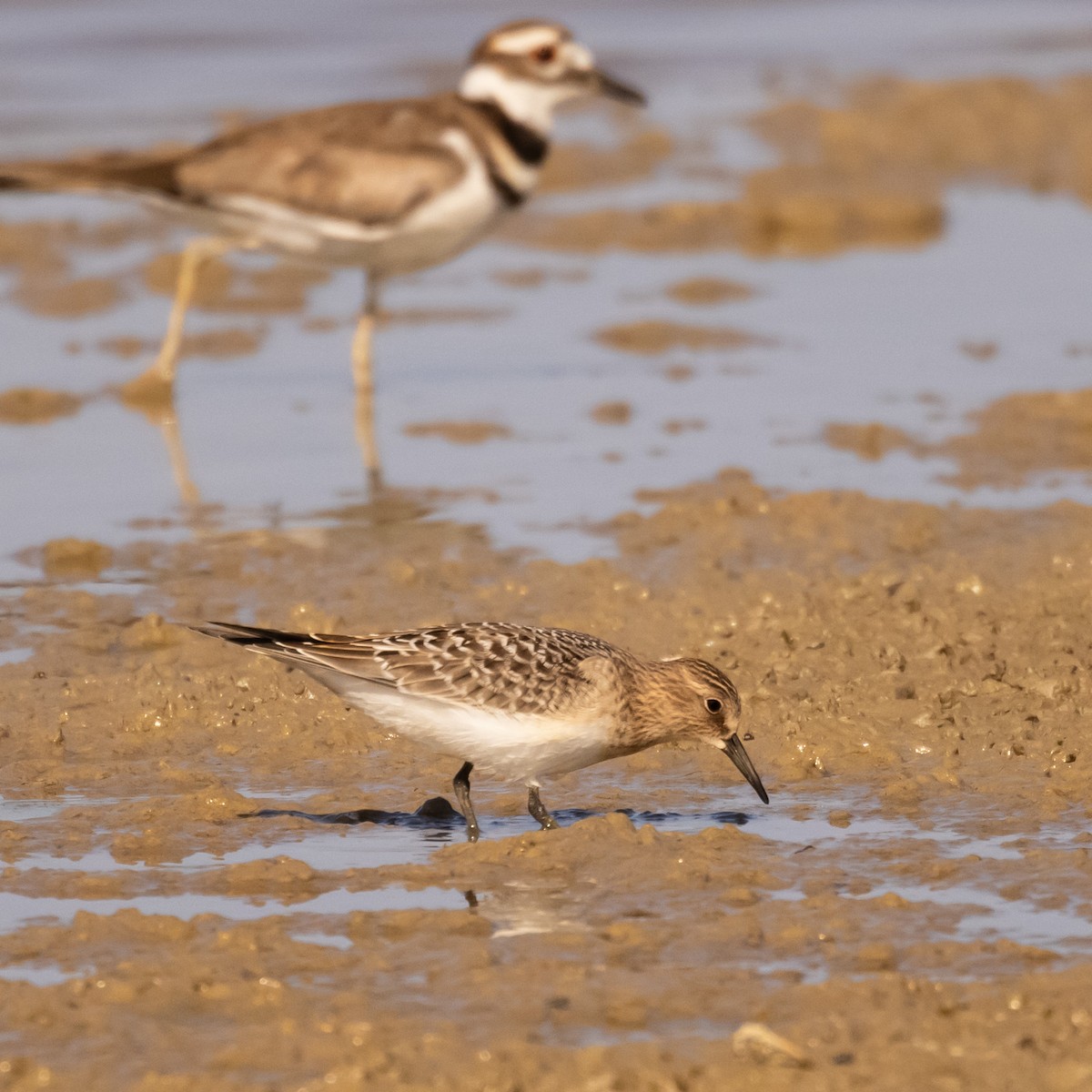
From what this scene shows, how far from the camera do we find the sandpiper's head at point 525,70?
39.9 ft

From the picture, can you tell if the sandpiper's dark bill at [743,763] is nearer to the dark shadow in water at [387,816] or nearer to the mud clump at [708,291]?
the dark shadow in water at [387,816]

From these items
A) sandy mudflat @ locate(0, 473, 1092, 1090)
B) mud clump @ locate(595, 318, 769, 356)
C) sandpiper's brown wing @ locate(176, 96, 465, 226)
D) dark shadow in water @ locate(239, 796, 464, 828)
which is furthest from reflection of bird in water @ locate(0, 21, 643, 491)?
dark shadow in water @ locate(239, 796, 464, 828)

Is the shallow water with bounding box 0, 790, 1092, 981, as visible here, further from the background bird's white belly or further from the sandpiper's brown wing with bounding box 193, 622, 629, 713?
the background bird's white belly

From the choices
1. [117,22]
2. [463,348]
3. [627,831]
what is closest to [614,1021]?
[627,831]

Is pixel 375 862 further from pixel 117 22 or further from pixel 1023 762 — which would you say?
pixel 117 22

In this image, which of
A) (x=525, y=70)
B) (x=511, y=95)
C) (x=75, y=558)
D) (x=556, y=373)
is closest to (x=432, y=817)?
(x=75, y=558)

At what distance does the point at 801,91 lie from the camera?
21078 mm

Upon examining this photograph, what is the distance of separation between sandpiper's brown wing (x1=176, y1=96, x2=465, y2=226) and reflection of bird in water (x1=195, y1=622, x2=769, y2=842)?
5298 millimetres

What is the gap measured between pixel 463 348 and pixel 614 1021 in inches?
336

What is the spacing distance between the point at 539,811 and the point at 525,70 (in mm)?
6829

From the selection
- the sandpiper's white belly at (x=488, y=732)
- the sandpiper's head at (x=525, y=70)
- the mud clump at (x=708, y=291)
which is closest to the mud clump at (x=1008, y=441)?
the sandpiper's head at (x=525, y=70)

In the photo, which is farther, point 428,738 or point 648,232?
point 648,232

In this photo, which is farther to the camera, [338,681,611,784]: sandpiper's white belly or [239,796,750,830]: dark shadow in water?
[239,796,750,830]: dark shadow in water

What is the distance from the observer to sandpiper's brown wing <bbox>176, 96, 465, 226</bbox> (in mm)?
11406
